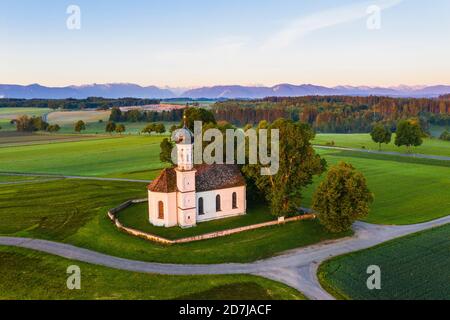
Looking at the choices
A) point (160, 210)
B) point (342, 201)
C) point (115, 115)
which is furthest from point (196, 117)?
point (115, 115)

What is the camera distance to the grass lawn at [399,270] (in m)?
28.5

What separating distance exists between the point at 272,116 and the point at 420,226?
153035 mm

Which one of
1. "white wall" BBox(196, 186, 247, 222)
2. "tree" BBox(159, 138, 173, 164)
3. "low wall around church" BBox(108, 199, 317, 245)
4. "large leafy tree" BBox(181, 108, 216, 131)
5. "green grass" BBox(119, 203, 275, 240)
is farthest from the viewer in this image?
"large leafy tree" BBox(181, 108, 216, 131)

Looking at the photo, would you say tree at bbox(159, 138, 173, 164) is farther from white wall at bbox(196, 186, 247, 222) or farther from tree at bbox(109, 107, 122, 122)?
tree at bbox(109, 107, 122, 122)

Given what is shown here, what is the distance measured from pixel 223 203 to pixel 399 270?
2110 cm

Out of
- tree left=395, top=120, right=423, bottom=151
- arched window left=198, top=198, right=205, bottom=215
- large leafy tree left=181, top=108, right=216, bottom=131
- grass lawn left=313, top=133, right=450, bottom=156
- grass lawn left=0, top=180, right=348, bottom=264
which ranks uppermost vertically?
large leafy tree left=181, top=108, right=216, bottom=131

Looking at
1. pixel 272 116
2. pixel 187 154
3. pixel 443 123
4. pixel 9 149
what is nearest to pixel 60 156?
pixel 9 149

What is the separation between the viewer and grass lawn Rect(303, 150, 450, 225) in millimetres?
48156

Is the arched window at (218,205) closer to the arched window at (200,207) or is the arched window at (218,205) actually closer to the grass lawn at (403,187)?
the arched window at (200,207)

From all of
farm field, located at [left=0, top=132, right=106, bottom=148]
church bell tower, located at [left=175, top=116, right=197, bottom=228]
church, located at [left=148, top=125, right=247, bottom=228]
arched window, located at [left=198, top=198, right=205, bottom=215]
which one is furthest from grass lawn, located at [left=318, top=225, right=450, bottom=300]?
farm field, located at [left=0, top=132, right=106, bottom=148]

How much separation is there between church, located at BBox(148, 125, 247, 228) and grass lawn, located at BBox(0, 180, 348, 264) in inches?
205

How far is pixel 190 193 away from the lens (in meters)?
43.2

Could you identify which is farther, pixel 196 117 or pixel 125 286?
pixel 196 117

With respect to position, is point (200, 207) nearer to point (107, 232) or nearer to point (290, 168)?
point (107, 232)
